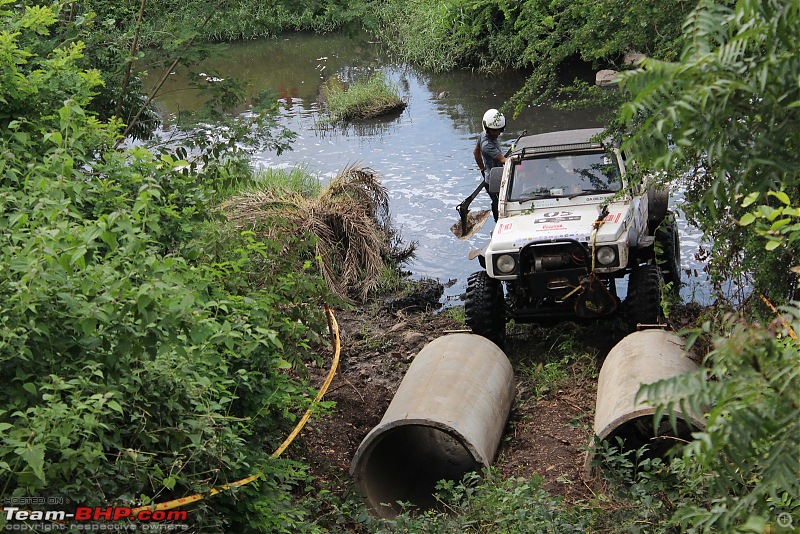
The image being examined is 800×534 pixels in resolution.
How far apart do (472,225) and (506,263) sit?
16.6 ft

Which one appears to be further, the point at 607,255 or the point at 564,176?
the point at 564,176

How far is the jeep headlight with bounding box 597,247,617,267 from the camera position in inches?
321

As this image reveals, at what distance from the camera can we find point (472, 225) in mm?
13398

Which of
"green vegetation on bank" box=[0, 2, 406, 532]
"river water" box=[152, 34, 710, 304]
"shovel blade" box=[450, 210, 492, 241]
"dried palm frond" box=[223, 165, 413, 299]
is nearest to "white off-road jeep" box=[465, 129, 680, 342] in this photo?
"river water" box=[152, 34, 710, 304]

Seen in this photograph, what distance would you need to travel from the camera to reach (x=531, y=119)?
19.0 m

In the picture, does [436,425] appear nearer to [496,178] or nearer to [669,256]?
[496,178]

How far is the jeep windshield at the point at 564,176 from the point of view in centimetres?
907

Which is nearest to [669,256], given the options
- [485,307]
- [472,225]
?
[485,307]

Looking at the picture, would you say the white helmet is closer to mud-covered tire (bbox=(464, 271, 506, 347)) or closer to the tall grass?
mud-covered tire (bbox=(464, 271, 506, 347))

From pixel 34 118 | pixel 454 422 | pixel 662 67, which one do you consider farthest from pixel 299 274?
pixel 662 67

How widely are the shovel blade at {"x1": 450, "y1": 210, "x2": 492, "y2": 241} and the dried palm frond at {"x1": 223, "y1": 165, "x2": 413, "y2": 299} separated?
1292 mm

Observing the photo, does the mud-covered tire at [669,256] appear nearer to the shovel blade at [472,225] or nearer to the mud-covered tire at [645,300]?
the mud-covered tire at [645,300]

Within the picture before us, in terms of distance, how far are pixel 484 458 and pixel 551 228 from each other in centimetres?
286

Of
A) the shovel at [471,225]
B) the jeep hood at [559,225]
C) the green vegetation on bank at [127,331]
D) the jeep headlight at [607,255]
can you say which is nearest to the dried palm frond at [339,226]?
the shovel at [471,225]
